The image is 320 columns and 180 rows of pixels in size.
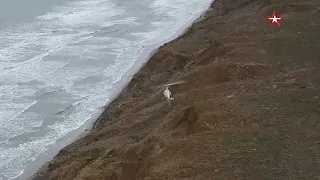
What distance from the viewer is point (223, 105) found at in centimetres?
2119

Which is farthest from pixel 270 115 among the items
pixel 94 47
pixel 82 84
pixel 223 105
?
pixel 94 47

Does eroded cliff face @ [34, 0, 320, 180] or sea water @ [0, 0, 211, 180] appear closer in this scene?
eroded cliff face @ [34, 0, 320, 180]

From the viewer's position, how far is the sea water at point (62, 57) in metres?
28.6

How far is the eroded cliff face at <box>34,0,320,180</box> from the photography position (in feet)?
56.1

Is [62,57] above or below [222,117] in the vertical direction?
above

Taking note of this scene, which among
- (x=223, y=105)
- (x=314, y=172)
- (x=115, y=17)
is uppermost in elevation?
(x=115, y=17)

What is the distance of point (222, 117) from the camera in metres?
20.1

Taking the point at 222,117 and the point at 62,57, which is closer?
the point at 222,117

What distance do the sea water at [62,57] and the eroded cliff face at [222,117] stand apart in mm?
2349

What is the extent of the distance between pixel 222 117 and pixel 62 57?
2377 centimetres

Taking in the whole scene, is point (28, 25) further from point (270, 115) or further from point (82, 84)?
point (270, 115)

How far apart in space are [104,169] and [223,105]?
17.8ft

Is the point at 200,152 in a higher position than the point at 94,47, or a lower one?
lower

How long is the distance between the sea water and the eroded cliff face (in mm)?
2349
